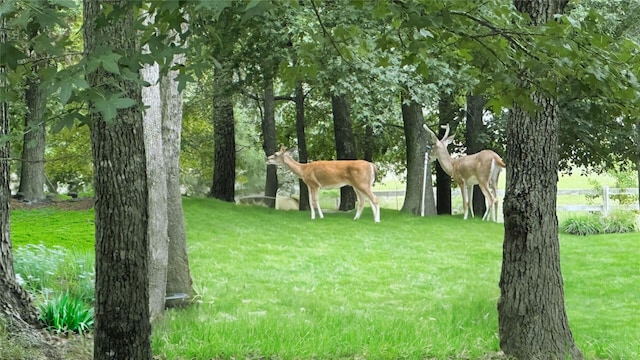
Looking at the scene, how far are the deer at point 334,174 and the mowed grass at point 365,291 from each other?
138 centimetres

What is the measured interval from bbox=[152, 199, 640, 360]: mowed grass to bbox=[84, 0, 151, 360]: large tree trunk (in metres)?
1.72

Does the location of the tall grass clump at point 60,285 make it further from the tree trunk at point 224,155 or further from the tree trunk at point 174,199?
the tree trunk at point 224,155

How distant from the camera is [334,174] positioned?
14.7m

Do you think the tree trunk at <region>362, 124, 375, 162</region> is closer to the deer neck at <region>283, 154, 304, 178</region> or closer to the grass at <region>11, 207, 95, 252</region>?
the deer neck at <region>283, 154, 304, 178</region>

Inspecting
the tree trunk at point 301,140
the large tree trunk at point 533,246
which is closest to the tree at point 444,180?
the tree trunk at point 301,140

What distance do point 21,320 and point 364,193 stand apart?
10.7 metres

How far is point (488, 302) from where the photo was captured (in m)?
6.34

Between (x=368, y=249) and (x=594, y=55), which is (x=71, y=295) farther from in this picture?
(x=368, y=249)

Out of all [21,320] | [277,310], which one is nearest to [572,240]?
[277,310]

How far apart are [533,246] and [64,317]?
120 inches

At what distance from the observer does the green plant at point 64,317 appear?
4.63 m

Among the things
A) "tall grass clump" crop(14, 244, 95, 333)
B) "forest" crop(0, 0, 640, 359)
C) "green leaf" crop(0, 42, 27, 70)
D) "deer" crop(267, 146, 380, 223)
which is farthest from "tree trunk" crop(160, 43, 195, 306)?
"deer" crop(267, 146, 380, 223)

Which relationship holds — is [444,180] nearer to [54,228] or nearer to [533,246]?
[54,228]

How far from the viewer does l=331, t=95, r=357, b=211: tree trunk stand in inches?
643
